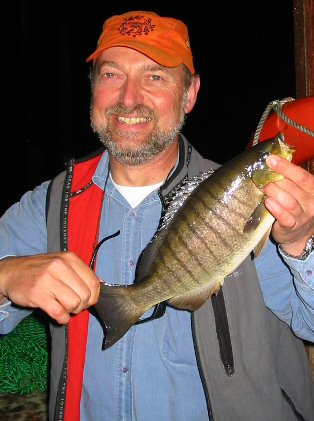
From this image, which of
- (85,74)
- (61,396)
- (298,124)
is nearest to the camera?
(298,124)

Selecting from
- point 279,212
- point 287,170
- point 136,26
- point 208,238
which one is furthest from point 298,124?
point 136,26

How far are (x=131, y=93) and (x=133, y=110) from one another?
3.9 inches

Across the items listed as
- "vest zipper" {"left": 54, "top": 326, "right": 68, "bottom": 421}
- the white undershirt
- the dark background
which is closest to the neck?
the white undershirt

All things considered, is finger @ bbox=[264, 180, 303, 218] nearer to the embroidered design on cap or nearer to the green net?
the embroidered design on cap

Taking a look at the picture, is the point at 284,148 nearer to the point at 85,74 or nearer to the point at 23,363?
the point at 23,363

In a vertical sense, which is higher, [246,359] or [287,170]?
[287,170]

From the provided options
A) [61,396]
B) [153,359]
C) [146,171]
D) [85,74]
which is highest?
[146,171]

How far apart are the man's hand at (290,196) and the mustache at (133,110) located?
3.29 ft

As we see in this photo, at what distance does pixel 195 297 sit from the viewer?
74.2 inches

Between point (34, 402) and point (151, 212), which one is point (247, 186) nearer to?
point (151, 212)

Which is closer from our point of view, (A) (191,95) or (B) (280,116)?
(B) (280,116)

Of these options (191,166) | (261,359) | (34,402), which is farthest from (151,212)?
(34,402)

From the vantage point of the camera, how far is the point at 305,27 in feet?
9.64

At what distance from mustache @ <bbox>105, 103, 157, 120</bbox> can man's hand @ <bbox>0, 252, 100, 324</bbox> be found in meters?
1.00
